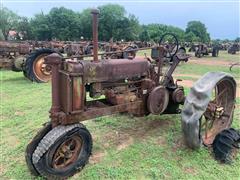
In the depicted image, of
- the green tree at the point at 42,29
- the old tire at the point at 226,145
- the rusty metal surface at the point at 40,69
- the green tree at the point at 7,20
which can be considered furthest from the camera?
the green tree at the point at 7,20

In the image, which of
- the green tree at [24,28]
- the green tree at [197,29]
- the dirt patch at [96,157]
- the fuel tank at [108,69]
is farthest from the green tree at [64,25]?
the dirt patch at [96,157]

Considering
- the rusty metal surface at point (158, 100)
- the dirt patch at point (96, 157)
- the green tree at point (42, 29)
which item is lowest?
the dirt patch at point (96, 157)

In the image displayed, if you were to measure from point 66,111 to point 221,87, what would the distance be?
7.80ft

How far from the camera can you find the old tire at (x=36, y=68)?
949 centimetres

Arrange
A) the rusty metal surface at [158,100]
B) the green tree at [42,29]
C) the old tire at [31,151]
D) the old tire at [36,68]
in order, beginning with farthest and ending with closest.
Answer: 1. the green tree at [42,29]
2. the old tire at [36,68]
3. the rusty metal surface at [158,100]
4. the old tire at [31,151]

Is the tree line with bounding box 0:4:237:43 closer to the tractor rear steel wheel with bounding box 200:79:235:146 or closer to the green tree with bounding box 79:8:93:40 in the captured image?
the green tree with bounding box 79:8:93:40

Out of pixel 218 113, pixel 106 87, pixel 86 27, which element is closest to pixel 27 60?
pixel 106 87

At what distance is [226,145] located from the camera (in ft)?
12.8

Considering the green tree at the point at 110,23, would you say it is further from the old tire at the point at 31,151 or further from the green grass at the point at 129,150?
the old tire at the point at 31,151

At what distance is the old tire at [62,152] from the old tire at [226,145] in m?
1.56

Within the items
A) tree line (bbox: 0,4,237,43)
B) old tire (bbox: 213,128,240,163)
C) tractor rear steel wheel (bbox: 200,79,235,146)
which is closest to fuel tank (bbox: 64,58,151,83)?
tractor rear steel wheel (bbox: 200,79,235,146)

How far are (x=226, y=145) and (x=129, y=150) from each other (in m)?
1.22

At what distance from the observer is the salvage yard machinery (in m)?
3.52

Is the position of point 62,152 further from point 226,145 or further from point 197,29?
point 197,29
